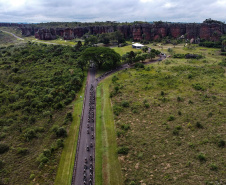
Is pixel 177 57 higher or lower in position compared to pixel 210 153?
higher

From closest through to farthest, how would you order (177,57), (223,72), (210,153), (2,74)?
(210,153) → (223,72) → (2,74) → (177,57)

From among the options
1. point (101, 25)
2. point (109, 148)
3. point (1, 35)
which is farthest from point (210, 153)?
point (1, 35)

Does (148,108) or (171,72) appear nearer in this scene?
(148,108)

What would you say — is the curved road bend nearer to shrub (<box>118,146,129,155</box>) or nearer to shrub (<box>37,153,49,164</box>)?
shrub (<box>118,146,129,155</box>)

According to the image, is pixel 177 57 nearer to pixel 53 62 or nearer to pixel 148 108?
pixel 148 108

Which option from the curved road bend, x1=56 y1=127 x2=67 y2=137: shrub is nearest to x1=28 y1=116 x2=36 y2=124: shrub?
x1=56 y1=127 x2=67 y2=137: shrub

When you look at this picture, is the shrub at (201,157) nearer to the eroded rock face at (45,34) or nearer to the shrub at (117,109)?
the shrub at (117,109)

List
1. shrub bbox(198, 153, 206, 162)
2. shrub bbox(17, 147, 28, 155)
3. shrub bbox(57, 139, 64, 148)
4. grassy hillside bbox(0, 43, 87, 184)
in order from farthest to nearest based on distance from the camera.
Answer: shrub bbox(57, 139, 64, 148), shrub bbox(17, 147, 28, 155), grassy hillside bbox(0, 43, 87, 184), shrub bbox(198, 153, 206, 162)
